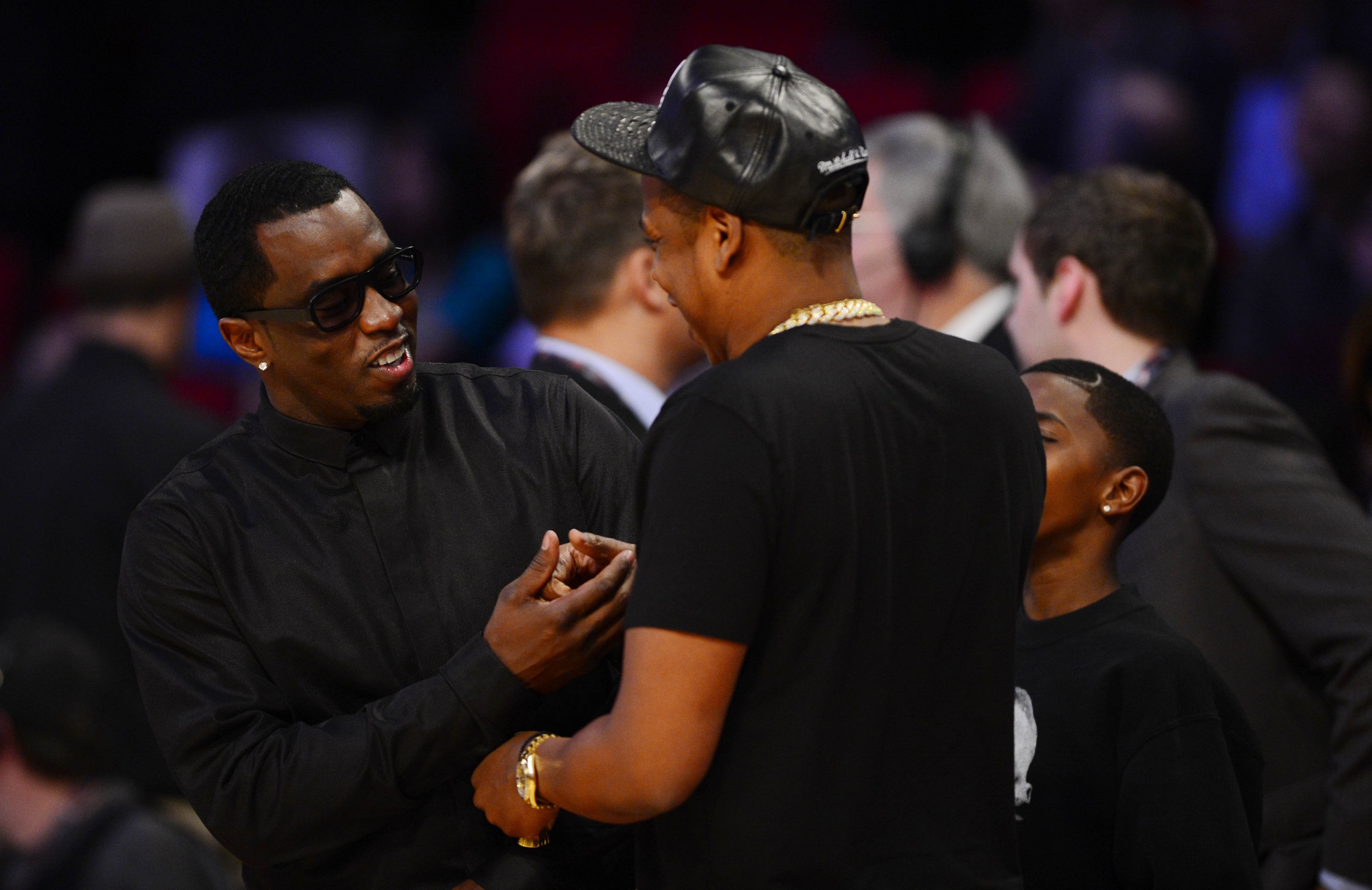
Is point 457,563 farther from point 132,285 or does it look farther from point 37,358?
point 37,358

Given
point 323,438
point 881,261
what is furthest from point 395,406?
point 881,261

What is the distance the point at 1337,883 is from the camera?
2.50 meters

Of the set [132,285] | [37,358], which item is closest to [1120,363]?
Answer: [132,285]

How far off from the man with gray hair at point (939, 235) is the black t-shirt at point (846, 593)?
1.63 m

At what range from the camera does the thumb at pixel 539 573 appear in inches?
71.1

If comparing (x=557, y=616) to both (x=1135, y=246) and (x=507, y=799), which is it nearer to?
(x=507, y=799)

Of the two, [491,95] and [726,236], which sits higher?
[726,236]

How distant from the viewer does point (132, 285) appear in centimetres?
405

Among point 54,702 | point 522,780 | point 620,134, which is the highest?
A: point 620,134

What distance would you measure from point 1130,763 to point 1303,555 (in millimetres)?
693

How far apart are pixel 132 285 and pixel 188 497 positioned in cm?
230

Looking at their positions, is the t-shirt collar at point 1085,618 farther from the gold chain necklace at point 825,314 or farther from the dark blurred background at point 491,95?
the dark blurred background at point 491,95

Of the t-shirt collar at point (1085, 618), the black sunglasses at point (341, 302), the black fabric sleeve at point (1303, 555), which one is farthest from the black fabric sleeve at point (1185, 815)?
the black sunglasses at point (341, 302)

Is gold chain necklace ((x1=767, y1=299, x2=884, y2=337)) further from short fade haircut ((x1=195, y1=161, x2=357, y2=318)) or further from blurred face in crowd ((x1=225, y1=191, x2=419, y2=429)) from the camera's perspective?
short fade haircut ((x1=195, y1=161, x2=357, y2=318))
